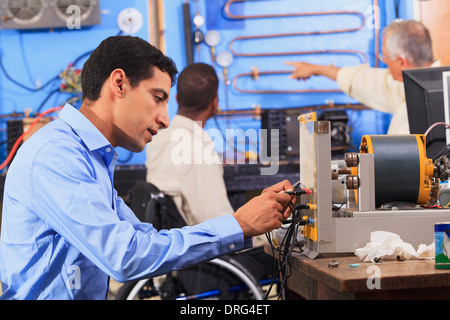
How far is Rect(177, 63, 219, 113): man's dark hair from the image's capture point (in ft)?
8.65

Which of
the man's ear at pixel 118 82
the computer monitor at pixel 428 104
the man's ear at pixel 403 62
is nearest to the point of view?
the man's ear at pixel 118 82

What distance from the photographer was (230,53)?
351 cm

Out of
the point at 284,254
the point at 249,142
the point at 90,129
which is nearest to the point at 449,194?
the point at 284,254

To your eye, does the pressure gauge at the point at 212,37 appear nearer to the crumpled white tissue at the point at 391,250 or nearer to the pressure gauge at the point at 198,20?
the pressure gauge at the point at 198,20

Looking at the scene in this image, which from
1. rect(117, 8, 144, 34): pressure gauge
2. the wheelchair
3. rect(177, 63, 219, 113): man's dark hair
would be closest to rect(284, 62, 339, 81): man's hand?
rect(177, 63, 219, 113): man's dark hair

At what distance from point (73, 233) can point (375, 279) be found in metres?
0.53

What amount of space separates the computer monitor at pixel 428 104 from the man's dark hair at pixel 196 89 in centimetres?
112

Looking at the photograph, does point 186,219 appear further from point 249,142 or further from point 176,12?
point 176,12

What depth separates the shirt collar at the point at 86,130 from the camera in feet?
3.79

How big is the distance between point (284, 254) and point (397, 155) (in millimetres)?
320

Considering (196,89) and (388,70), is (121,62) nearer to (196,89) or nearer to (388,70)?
(196,89)

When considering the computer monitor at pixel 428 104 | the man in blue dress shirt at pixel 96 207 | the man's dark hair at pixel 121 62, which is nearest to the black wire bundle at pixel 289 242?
the man in blue dress shirt at pixel 96 207

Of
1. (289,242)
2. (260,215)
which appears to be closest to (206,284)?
(289,242)

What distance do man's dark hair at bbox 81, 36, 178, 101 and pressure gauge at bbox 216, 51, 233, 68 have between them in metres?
2.27
